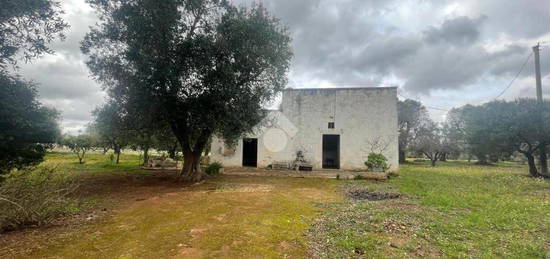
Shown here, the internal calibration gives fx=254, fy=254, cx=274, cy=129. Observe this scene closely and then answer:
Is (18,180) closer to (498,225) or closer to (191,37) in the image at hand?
(191,37)

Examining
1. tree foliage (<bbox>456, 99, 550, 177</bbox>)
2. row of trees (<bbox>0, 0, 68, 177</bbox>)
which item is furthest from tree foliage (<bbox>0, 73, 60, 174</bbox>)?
tree foliage (<bbox>456, 99, 550, 177</bbox>)

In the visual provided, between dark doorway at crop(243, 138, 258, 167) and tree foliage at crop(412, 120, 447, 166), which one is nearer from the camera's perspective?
dark doorway at crop(243, 138, 258, 167)

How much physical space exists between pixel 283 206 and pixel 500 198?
747 centimetres

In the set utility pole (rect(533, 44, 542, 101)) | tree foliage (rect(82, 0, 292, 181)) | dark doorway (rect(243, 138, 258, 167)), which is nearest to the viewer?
tree foliage (rect(82, 0, 292, 181))

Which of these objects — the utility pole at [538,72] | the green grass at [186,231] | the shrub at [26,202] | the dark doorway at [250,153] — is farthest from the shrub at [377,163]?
the shrub at [26,202]

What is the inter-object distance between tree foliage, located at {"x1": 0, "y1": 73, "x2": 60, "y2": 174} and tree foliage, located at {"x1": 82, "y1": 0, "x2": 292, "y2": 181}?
97.1 inches

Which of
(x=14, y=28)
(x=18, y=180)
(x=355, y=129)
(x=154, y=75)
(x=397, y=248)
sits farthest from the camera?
(x=355, y=129)

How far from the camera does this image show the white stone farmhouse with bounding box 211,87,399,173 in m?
17.2

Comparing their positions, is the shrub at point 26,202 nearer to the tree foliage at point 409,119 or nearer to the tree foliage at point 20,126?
the tree foliage at point 20,126

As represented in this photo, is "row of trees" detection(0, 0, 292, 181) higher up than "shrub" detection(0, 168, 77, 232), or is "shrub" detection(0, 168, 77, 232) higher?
"row of trees" detection(0, 0, 292, 181)

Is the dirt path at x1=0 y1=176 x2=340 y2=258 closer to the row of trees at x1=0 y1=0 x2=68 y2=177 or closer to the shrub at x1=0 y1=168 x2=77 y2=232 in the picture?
the shrub at x1=0 y1=168 x2=77 y2=232

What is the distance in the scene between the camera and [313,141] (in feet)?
59.4

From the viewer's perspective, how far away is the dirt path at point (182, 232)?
408 cm

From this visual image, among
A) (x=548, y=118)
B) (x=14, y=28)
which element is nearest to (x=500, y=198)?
(x=548, y=118)
